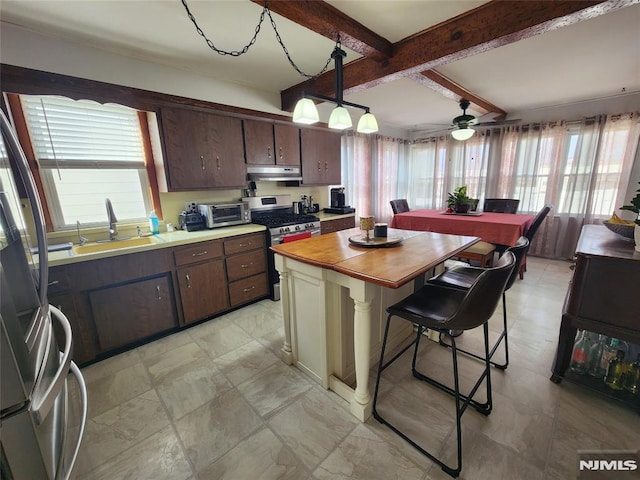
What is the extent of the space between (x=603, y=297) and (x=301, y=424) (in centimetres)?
188

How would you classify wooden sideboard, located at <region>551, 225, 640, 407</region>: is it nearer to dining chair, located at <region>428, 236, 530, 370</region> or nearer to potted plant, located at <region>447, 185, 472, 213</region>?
dining chair, located at <region>428, 236, 530, 370</region>

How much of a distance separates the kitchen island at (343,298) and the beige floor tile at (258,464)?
0.44 m

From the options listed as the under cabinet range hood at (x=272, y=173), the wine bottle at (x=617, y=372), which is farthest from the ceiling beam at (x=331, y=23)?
the wine bottle at (x=617, y=372)

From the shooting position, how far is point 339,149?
415cm

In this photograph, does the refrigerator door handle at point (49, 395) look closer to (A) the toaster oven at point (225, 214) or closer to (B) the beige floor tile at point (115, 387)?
(B) the beige floor tile at point (115, 387)

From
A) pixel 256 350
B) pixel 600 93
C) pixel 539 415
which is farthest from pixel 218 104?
pixel 600 93

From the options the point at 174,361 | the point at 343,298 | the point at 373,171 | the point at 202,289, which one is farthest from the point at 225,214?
Answer: the point at 373,171

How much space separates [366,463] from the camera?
1276 millimetres

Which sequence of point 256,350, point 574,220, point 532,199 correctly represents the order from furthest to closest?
1. point 532,199
2. point 574,220
3. point 256,350

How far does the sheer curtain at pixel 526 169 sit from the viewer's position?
3830 mm

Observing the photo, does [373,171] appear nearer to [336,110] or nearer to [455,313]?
[336,110]

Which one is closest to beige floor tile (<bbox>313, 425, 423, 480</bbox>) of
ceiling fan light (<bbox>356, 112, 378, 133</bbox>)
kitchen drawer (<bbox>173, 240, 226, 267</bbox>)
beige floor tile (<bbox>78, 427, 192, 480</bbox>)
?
beige floor tile (<bbox>78, 427, 192, 480</bbox>)

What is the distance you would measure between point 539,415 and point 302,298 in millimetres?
1542

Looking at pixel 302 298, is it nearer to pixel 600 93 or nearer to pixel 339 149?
pixel 339 149
